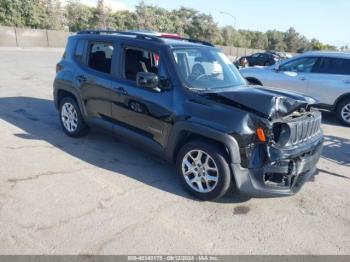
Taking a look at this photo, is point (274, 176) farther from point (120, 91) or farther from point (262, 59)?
point (262, 59)

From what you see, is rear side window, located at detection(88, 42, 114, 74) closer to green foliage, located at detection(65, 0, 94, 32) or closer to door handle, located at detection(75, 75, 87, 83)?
door handle, located at detection(75, 75, 87, 83)

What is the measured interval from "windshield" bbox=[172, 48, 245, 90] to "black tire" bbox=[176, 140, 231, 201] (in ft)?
2.58

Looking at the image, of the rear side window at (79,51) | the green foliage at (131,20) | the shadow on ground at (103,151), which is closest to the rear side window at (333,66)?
the shadow on ground at (103,151)

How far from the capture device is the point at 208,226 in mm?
3590

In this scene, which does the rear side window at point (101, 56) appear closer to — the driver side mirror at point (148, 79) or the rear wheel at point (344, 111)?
the driver side mirror at point (148, 79)

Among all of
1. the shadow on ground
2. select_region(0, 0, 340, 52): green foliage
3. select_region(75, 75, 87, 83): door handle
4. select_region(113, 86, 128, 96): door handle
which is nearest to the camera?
the shadow on ground

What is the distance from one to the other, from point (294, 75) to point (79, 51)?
576 centimetres

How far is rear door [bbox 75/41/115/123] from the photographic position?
518 centimetres

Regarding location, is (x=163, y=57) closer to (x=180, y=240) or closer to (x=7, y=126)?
(x=180, y=240)

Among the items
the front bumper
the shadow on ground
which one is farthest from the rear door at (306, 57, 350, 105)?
the shadow on ground

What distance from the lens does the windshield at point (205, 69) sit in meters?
4.42

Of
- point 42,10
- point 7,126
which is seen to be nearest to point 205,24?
point 42,10

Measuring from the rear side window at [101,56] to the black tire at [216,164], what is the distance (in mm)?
1921

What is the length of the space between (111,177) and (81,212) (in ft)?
3.11
